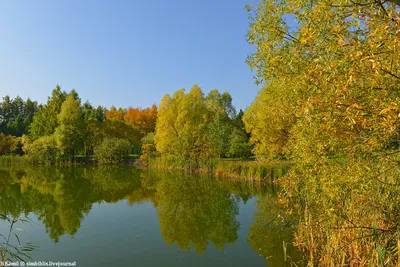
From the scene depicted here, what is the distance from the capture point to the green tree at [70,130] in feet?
118

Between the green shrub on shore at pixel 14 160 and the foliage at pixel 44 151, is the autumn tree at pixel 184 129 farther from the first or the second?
the green shrub on shore at pixel 14 160

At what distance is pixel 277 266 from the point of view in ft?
23.0

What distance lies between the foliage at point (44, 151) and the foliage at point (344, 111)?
110 feet

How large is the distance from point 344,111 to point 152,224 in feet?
28.0

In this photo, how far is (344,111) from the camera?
3945 millimetres

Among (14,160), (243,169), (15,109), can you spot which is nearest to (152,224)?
(243,169)

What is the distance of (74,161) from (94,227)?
97.2 feet

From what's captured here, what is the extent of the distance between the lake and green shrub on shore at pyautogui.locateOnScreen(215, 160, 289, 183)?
979 mm

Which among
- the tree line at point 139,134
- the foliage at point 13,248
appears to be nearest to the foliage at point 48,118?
the tree line at point 139,134

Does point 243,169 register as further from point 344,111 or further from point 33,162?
point 33,162

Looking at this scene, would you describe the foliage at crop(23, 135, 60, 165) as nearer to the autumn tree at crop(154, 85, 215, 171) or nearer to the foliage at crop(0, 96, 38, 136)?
the autumn tree at crop(154, 85, 215, 171)

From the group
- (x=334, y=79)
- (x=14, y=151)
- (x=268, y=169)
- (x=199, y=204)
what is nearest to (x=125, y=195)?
(x=199, y=204)

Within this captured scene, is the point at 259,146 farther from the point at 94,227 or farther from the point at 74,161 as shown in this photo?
the point at 74,161

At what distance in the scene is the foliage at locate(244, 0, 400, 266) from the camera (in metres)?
3.54
